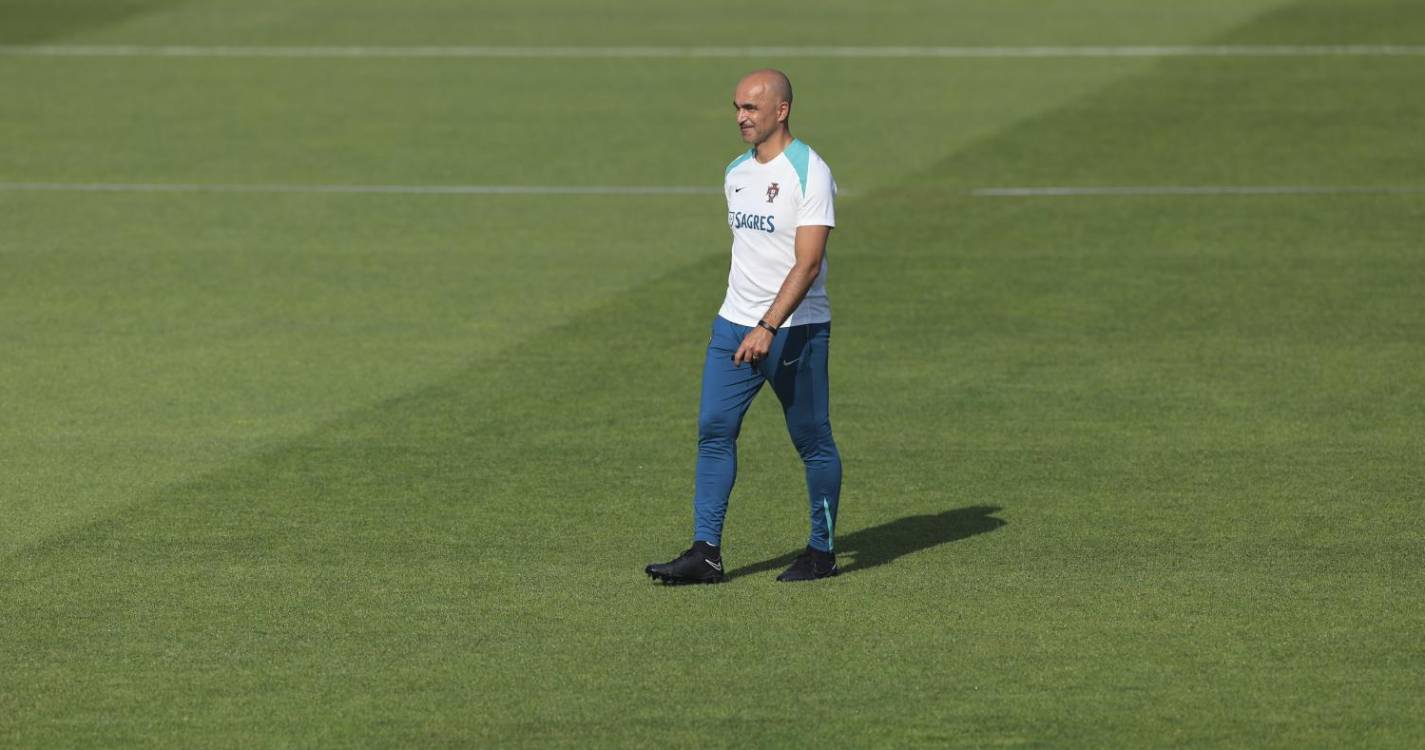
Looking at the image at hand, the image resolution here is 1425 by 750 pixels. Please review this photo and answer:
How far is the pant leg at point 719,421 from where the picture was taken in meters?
8.87

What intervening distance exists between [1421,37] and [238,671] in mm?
21600

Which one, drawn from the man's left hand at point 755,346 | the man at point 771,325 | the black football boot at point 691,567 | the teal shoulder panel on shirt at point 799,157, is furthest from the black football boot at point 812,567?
the teal shoulder panel on shirt at point 799,157

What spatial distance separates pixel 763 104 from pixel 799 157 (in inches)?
10.5

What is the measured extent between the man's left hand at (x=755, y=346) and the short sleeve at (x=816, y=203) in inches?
18.4

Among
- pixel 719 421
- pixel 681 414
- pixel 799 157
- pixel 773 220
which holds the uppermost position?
pixel 799 157

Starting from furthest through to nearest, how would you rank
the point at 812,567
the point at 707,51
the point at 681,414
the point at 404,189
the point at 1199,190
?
the point at 707,51 → the point at 404,189 → the point at 1199,190 → the point at 681,414 → the point at 812,567

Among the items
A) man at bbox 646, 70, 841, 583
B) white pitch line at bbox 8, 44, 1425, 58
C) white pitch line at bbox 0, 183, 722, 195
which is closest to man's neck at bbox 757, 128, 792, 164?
man at bbox 646, 70, 841, 583

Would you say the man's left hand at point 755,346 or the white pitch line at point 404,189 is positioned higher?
the white pitch line at point 404,189

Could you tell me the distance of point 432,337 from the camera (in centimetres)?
1398

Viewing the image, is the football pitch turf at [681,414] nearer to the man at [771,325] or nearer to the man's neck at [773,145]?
the man at [771,325]

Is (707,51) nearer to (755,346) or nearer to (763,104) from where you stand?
(763,104)

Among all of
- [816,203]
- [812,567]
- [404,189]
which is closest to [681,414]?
[812,567]

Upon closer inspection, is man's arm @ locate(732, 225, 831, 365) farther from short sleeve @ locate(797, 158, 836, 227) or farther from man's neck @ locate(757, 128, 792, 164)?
man's neck @ locate(757, 128, 792, 164)

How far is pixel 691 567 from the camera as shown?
8.90 meters
